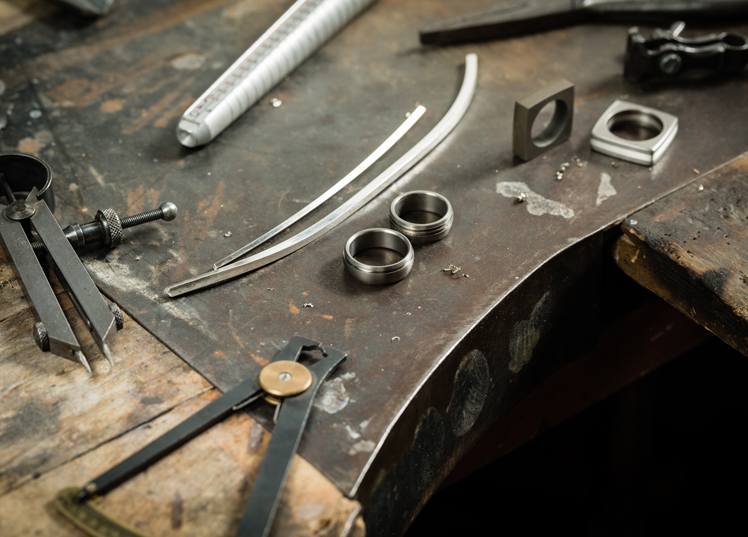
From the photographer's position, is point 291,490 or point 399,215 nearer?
point 291,490

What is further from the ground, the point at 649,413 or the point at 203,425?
the point at 203,425

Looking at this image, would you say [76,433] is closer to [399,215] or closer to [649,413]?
[399,215]

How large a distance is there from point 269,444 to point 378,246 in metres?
0.43

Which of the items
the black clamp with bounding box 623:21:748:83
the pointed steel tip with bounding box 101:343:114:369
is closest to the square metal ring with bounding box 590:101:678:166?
the black clamp with bounding box 623:21:748:83

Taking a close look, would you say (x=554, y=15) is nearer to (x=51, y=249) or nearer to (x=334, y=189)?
(x=334, y=189)

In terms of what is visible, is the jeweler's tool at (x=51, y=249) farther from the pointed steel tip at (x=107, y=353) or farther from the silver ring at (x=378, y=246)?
the silver ring at (x=378, y=246)

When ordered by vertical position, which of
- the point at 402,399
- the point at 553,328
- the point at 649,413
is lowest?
the point at 649,413

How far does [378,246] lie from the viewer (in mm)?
1128

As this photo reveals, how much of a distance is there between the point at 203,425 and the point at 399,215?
515mm

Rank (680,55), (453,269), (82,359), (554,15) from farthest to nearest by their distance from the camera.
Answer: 1. (554,15)
2. (680,55)
3. (453,269)
4. (82,359)

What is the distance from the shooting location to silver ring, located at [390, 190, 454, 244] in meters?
1.10

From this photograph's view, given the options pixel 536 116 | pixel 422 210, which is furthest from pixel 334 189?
pixel 536 116

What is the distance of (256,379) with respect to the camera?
0.88 m

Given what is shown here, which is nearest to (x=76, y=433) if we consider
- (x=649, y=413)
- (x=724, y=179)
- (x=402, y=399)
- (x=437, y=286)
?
(x=402, y=399)
